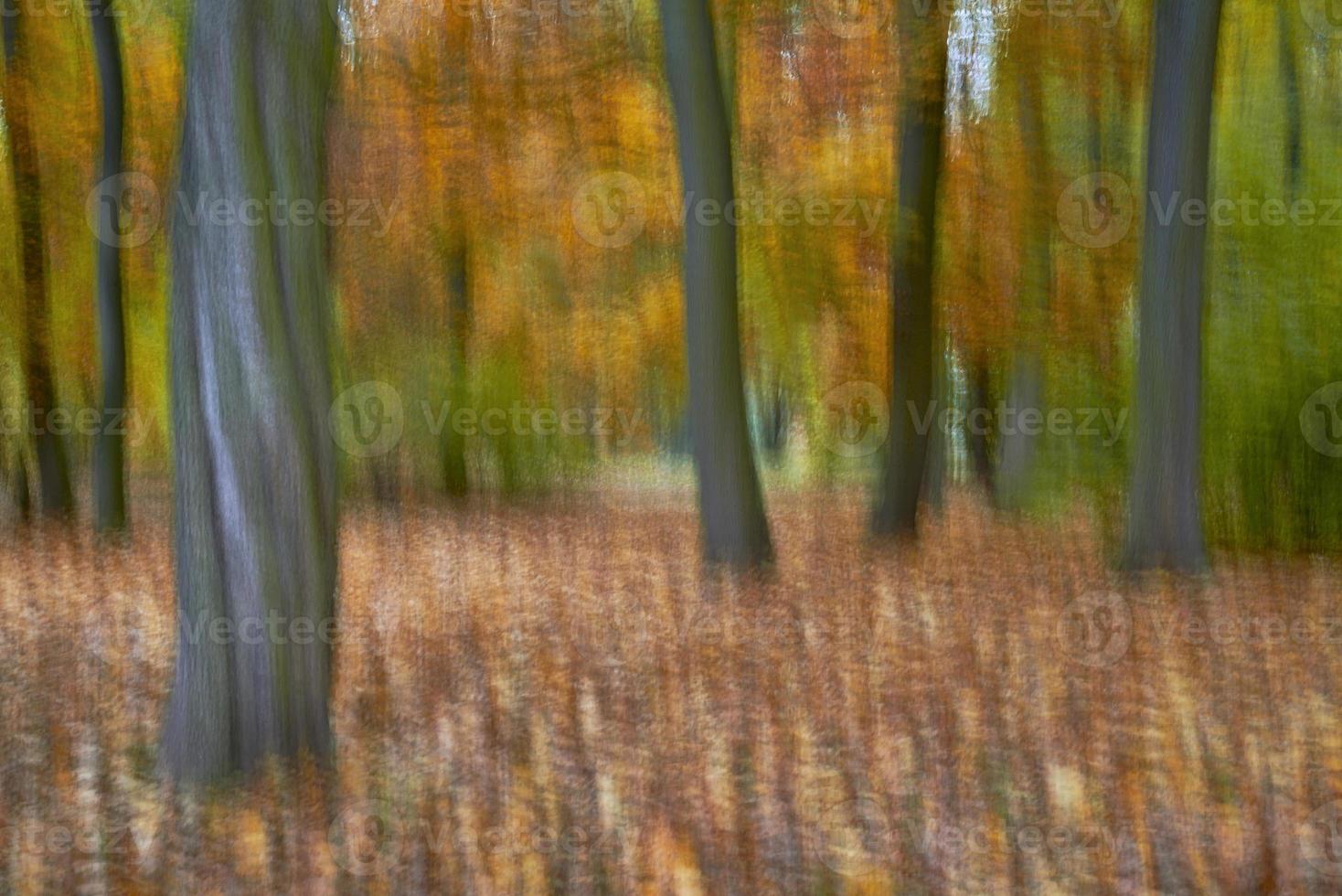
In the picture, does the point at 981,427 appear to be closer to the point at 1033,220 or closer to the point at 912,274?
the point at 1033,220

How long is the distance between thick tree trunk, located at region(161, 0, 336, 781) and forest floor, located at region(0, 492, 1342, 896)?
43cm

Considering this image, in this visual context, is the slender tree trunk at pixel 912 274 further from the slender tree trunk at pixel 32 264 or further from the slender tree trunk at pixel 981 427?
the slender tree trunk at pixel 32 264

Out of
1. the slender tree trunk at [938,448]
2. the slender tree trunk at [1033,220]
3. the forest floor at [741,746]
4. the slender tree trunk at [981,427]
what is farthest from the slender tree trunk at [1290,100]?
the slender tree trunk at [981,427]

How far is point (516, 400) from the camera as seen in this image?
734 inches

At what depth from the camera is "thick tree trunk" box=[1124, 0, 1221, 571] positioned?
860 centimetres

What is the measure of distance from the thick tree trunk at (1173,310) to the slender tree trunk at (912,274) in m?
2.48

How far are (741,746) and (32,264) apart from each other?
12.9 m

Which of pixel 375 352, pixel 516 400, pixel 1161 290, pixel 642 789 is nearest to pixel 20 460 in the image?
pixel 375 352

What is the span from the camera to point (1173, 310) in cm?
886

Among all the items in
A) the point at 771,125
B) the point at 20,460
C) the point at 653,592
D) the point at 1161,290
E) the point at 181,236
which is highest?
the point at 771,125

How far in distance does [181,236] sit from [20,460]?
12954mm

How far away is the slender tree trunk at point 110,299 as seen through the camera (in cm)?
1263

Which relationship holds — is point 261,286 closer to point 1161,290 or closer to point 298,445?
point 298,445

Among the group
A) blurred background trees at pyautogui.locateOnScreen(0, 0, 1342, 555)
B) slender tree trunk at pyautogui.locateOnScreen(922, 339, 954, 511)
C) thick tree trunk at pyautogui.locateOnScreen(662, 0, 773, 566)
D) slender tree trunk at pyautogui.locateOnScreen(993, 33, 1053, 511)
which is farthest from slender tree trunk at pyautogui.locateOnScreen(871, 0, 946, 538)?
thick tree trunk at pyautogui.locateOnScreen(662, 0, 773, 566)
